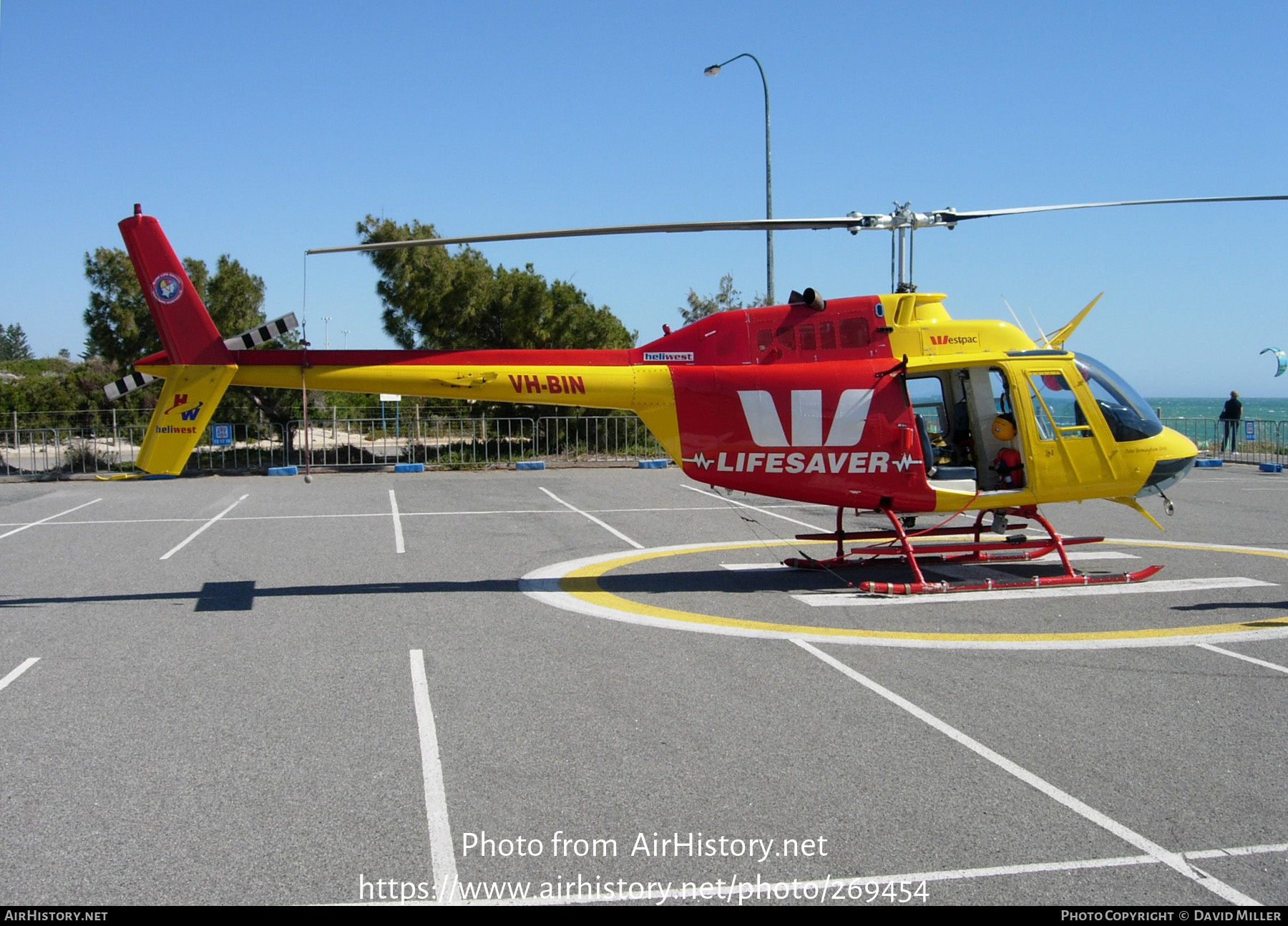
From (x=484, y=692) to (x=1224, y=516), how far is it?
14945mm

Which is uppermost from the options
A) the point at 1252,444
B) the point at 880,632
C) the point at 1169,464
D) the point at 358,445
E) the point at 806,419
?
the point at 806,419

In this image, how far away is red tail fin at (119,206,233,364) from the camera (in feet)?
32.8

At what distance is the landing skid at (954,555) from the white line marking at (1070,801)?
3371 mm

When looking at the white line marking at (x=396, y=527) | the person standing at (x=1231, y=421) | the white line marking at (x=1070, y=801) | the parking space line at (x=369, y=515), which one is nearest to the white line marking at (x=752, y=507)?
the parking space line at (x=369, y=515)

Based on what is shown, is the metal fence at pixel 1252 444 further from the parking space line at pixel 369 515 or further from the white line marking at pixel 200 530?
the white line marking at pixel 200 530

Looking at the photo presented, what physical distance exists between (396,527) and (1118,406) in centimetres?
1114

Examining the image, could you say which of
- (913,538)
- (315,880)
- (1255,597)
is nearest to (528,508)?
(913,538)

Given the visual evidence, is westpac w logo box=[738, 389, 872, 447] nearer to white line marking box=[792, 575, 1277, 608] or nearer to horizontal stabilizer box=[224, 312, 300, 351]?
white line marking box=[792, 575, 1277, 608]

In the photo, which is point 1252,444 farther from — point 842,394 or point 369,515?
point 369,515

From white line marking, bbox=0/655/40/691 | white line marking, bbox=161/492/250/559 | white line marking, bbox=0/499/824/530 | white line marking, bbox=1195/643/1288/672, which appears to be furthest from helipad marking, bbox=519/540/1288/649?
white line marking, bbox=0/499/824/530

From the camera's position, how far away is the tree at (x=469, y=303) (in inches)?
1218

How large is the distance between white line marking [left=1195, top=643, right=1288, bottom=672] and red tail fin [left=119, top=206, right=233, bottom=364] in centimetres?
1034

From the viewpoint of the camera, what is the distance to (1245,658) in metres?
7.90

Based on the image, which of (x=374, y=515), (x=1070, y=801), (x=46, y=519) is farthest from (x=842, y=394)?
(x=46, y=519)
